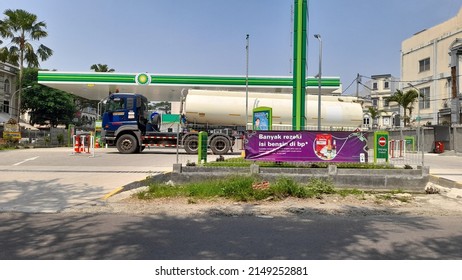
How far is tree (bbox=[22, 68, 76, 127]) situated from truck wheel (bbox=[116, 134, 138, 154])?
1422 inches

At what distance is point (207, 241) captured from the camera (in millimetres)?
4938

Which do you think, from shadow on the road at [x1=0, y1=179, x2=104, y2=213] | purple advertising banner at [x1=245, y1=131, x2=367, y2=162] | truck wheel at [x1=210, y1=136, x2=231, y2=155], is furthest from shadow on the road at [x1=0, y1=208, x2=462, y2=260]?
truck wheel at [x1=210, y1=136, x2=231, y2=155]

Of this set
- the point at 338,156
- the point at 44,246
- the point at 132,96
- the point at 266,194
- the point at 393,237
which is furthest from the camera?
the point at 132,96

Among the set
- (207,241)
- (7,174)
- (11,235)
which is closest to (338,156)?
(207,241)

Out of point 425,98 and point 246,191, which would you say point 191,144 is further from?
point 425,98

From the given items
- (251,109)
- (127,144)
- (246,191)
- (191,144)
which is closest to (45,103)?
(127,144)

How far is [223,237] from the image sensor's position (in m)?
5.16

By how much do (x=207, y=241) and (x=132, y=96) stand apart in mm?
17464

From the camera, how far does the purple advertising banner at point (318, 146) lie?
36.9 ft

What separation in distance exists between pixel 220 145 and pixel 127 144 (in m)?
5.52

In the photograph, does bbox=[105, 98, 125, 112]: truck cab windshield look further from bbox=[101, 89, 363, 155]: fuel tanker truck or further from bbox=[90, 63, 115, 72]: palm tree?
bbox=[90, 63, 115, 72]: palm tree

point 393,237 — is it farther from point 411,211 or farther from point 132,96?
point 132,96

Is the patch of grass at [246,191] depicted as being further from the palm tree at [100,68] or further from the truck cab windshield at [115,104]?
the palm tree at [100,68]

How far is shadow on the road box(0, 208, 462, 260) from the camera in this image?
4.39 metres
